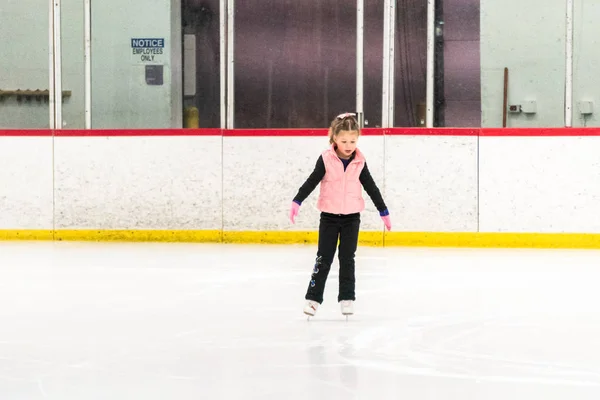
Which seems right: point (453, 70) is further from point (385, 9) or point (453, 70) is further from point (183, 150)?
point (183, 150)

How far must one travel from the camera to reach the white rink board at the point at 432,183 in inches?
362

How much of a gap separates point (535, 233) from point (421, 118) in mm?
1564

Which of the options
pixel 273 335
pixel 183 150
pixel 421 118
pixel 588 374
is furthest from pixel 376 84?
pixel 588 374

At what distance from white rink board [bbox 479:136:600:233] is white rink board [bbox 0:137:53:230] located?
4.27 meters

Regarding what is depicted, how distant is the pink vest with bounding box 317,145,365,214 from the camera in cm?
488

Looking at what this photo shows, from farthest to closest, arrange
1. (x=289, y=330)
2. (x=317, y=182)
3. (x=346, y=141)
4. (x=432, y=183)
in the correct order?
1. (x=432, y=183)
2. (x=317, y=182)
3. (x=346, y=141)
4. (x=289, y=330)

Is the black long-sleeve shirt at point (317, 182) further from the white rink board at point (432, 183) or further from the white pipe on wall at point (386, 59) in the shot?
the white pipe on wall at point (386, 59)

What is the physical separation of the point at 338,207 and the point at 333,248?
0.22m

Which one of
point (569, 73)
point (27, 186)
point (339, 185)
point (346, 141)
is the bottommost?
point (27, 186)

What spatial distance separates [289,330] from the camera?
4652mm

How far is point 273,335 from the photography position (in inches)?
177

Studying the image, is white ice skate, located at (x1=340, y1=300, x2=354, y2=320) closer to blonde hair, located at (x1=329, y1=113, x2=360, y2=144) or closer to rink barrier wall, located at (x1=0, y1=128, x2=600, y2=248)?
blonde hair, located at (x1=329, y1=113, x2=360, y2=144)

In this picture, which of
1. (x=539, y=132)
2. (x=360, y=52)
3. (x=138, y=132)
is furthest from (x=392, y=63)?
(x=138, y=132)

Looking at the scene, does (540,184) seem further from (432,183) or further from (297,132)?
(297,132)
